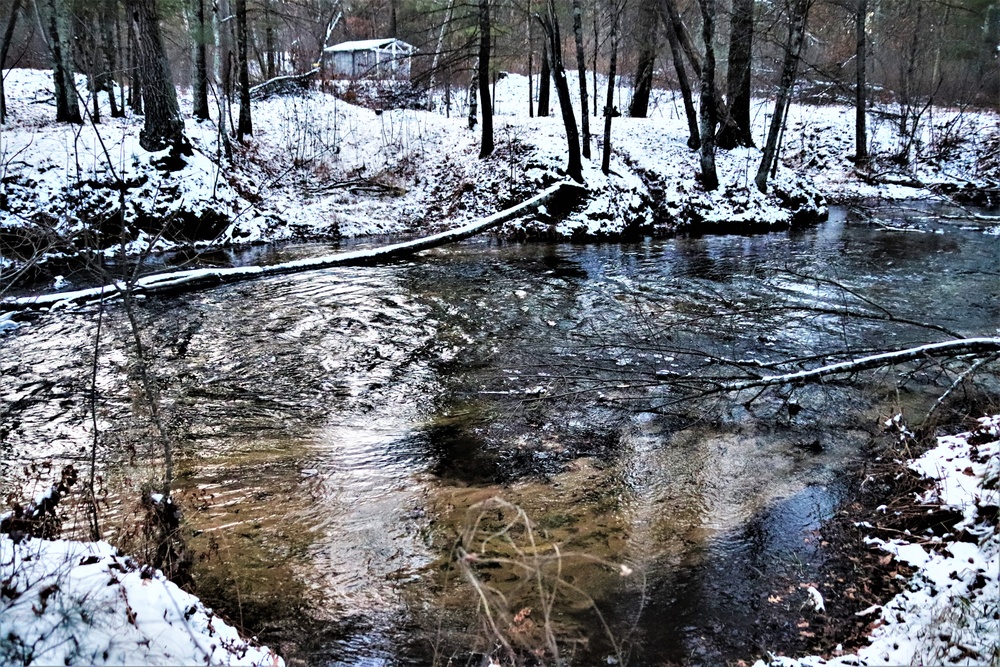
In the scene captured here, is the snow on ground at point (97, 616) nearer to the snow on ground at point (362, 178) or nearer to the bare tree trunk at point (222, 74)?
the snow on ground at point (362, 178)

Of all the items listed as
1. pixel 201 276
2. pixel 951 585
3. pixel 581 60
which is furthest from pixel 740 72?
pixel 951 585

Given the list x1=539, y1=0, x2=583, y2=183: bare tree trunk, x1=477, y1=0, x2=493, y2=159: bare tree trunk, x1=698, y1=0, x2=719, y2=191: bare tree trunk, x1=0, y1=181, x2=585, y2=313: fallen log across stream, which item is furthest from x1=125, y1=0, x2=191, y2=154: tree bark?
x1=698, y1=0, x2=719, y2=191: bare tree trunk

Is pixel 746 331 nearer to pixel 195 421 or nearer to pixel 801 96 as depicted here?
pixel 195 421

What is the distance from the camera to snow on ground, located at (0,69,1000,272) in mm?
14430

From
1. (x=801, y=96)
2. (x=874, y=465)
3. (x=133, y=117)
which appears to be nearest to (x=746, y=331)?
(x=874, y=465)

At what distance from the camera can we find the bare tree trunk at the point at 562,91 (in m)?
15.4

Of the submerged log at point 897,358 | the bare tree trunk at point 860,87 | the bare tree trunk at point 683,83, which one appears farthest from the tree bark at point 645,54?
the submerged log at point 897,358

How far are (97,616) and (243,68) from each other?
18.5 m

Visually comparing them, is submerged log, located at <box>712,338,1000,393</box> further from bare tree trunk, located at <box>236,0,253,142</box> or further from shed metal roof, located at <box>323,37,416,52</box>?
shed metal roof, located at <box>323,37,416,52</box>

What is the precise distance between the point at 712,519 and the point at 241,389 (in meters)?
5.07

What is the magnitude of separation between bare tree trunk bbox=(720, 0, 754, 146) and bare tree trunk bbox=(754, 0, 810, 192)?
105 cm

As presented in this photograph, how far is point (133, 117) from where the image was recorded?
19.2 meters

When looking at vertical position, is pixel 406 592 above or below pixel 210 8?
below

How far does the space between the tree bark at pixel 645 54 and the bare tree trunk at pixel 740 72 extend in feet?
7.67
